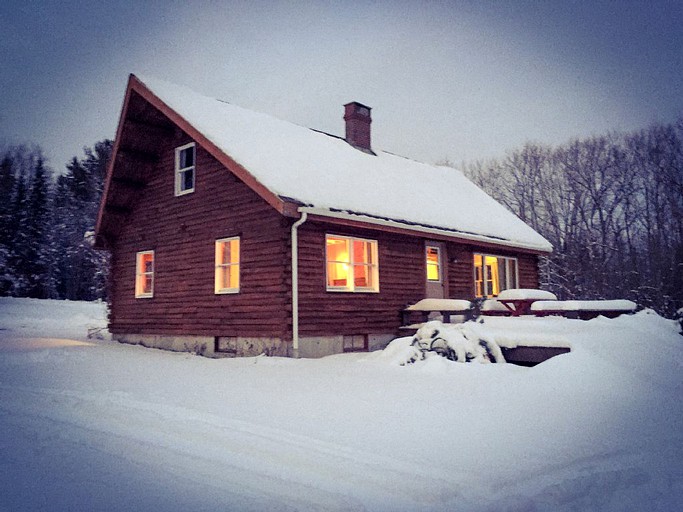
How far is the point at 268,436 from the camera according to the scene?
5516 millimetres

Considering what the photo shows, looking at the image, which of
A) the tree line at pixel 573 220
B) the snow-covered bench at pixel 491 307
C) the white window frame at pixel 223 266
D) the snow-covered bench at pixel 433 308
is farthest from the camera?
the tree line at pixel 573 220

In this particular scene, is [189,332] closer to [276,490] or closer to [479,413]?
[479,413]

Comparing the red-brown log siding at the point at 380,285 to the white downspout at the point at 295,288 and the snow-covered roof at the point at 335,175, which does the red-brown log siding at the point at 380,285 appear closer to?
the white downspout at the point at 295,288

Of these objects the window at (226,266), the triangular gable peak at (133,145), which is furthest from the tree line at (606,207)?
the triangular gable peak at (133,145)

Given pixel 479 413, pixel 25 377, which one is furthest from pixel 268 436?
pixel 25 377

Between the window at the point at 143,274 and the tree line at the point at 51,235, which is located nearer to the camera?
the window at the point at 143,274

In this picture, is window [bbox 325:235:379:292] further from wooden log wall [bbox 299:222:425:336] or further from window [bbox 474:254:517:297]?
window [bbox 474:254:517:297]

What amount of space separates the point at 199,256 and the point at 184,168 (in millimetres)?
2867

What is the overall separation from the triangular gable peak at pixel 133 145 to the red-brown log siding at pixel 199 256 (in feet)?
1.17

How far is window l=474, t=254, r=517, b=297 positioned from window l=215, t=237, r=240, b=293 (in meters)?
9.03

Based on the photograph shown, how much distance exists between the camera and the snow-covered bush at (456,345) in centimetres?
1020

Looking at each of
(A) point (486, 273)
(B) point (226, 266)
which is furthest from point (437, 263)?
(B) point (226, 266)

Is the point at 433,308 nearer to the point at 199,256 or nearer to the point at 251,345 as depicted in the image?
the point at 251,345

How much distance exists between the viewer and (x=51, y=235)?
1725 inches
